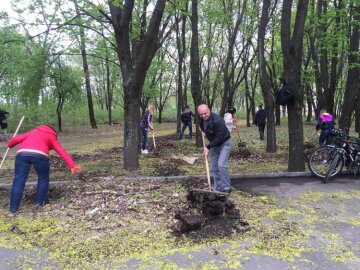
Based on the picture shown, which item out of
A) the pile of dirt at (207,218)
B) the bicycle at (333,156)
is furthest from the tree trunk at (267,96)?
the pile of dirt at (207,218)

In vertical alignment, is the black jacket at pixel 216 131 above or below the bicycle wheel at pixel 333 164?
above

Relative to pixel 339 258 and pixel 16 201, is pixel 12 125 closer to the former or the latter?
pixel 16 201

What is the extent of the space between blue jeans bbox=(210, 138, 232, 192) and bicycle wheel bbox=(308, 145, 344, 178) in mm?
2616

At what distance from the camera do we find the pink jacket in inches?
235

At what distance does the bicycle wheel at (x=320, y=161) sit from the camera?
318 inches

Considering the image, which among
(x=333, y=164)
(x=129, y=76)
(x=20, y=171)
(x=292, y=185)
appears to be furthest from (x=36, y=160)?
(x=333, y=164)

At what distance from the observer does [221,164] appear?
6465 millimetres

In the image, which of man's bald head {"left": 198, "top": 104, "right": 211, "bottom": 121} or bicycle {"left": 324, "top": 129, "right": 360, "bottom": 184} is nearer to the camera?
man's bald head {"left": 198, "top": 104, "right": 211, "bottom": 121}

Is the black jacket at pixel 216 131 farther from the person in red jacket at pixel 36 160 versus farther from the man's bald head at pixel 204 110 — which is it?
the person in red jacket at pixel 36 160

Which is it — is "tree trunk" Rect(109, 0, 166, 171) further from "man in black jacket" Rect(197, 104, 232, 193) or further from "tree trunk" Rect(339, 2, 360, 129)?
"tree trunk" Rect(339, 2, 360, 129)

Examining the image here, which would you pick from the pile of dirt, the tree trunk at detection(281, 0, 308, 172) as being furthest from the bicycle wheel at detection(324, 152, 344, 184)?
the pile of dirt

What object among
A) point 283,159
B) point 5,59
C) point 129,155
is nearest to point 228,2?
point 283,159

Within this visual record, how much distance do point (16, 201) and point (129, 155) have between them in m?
3.44

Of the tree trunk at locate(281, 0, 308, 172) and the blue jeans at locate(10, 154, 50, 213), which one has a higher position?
the tree trunk at locate(281, 0, 308, 172)
